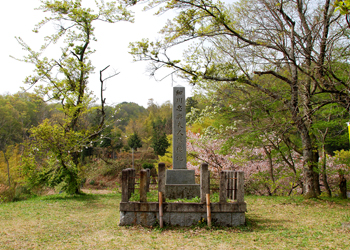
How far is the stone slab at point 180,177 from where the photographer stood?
7.70m

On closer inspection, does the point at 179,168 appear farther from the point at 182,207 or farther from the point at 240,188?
the point at 240,188

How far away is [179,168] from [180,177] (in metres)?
0.38

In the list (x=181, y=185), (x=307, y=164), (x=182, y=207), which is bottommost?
(x=182, y=207)

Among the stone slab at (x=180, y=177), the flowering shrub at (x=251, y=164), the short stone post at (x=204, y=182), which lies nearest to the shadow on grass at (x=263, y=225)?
the short stone post at (x=204, y=182)

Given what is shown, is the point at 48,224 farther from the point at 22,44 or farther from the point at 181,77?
the point at 22,44

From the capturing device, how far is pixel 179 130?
8.27m

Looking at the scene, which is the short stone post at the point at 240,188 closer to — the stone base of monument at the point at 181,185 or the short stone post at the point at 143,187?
the stone base of monument at the point at 181,185

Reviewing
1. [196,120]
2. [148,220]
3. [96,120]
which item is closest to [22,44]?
[196,120]

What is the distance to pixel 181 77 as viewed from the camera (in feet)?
33.5

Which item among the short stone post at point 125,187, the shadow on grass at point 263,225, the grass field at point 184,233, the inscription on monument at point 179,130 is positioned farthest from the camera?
the inscription on monument at point 179,130

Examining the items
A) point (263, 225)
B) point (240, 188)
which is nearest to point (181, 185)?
point (240, 188)

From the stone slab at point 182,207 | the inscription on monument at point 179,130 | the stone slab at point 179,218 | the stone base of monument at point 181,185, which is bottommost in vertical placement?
the stone slab at point 179,218

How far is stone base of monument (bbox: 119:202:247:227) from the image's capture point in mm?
5574

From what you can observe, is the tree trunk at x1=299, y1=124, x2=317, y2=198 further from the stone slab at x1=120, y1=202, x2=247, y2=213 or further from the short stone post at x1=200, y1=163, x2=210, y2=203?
the short stone post at x1=200, y1=163, x2=210, y2=203
